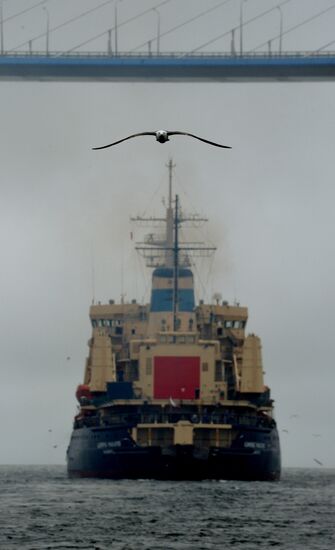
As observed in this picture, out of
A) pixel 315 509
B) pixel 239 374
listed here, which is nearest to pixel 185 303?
pixel 239 374

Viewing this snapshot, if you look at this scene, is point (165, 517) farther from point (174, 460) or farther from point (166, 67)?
point (166, 67)

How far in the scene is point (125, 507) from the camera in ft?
226

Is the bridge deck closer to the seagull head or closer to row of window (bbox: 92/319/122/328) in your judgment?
row of window (bbox: 92/319/122/328)

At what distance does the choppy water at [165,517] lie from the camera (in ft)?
176

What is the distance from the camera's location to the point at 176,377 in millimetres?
99812

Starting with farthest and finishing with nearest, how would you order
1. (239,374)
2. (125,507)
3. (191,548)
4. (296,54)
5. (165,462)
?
(296,54), (239,374), (165,462), (125,507), (191,548)

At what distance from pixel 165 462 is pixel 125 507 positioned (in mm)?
25888

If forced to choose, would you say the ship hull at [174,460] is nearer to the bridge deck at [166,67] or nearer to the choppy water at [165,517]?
the choppy water at [165,517]

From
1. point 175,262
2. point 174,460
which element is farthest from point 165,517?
point 175,262

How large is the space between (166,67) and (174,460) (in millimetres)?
35745

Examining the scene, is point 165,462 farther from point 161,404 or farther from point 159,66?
point 159,66

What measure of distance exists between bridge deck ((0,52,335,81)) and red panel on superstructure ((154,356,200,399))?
2646cm

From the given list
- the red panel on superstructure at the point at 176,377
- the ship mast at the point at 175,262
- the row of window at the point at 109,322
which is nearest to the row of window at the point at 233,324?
the ship mast at the point at 175,262

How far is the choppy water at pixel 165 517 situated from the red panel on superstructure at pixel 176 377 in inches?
384
